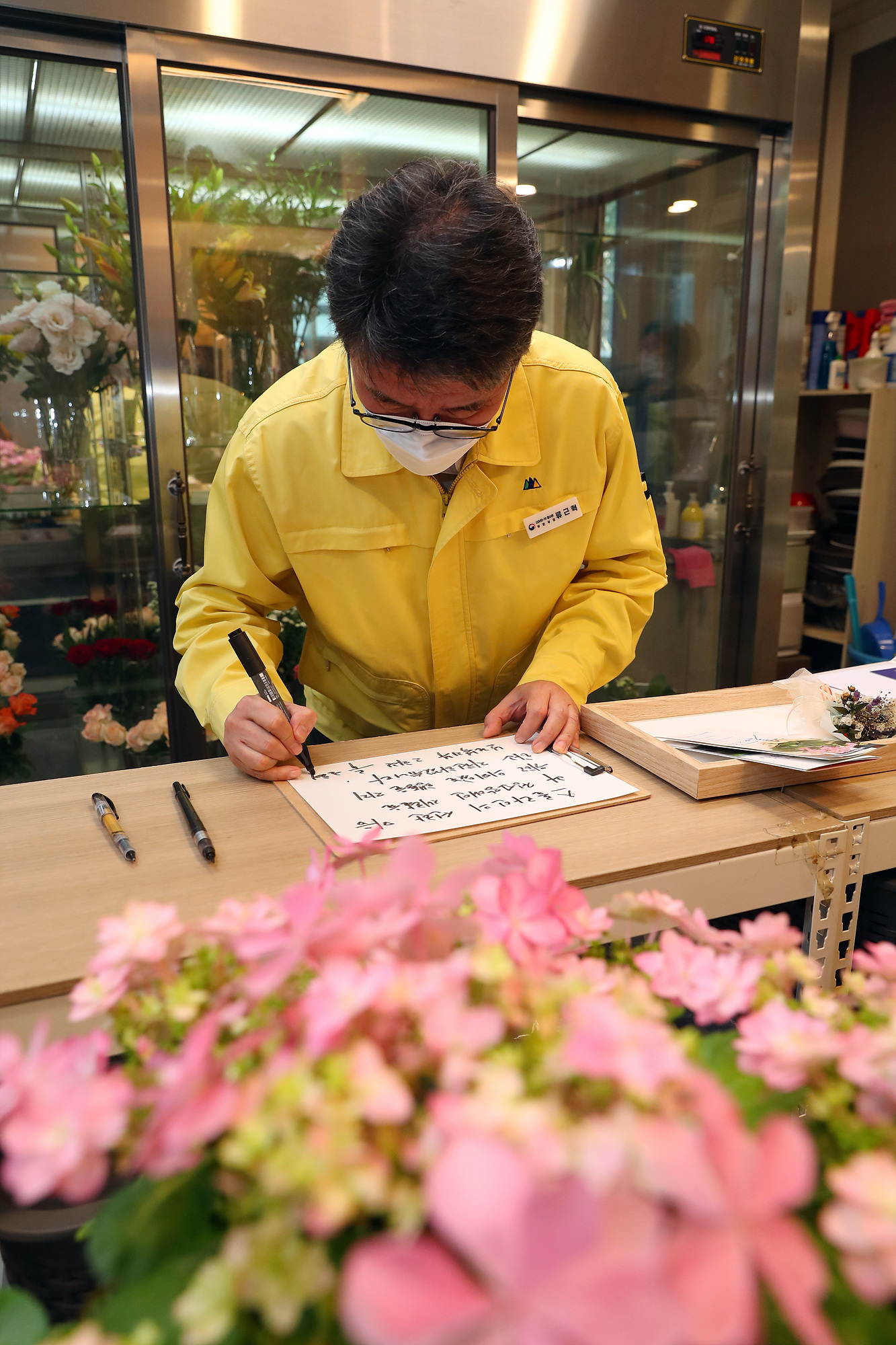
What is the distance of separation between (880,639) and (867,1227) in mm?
3119

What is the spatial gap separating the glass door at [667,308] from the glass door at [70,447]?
3.73 ft

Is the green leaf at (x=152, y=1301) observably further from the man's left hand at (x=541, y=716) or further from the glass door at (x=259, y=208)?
the glass door at (x=259, y=208)

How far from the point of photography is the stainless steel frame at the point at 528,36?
6.64ft

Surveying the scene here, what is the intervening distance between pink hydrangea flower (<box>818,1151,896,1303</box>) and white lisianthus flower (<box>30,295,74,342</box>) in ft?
7.66

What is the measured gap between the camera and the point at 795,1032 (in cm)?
32

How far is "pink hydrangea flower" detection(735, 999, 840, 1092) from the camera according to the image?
12.1 inches

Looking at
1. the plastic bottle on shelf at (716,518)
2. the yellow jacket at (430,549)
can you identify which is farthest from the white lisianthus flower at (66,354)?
the plastic bottle on shelf at (716,518)

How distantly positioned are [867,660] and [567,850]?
2.49m

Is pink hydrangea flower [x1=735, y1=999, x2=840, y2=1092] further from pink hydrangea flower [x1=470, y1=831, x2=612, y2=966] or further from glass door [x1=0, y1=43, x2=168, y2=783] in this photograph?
glass door [x1=0, y1=43, x2=168, y2=783]

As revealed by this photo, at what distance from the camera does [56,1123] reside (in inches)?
10.4

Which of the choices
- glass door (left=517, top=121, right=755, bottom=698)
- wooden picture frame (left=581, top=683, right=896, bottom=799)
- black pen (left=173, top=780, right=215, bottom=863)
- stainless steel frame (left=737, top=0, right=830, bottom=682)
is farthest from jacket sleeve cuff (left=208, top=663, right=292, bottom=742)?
stainless steel frame (left=737, top=0, right=830, bottom=682)

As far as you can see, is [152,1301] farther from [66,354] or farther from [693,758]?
[66,354]

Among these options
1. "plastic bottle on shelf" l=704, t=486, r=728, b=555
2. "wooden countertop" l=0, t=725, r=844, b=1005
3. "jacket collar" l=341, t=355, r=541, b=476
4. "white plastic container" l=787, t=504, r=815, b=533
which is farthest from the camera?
"white plastic container" l=787, t=504, r=815, b=533

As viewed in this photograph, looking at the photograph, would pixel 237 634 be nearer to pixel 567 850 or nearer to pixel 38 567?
pixel 567 850
